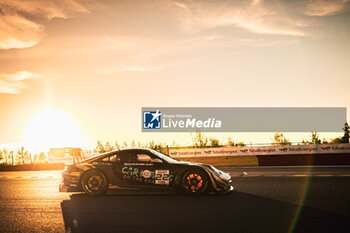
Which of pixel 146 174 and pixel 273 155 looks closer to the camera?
pixel 146 174

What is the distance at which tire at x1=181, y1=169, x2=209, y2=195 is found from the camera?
24.0ft

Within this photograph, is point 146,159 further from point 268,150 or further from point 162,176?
point 268,150

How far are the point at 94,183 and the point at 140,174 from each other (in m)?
1.25

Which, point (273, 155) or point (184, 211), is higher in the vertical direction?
point (273, 155)

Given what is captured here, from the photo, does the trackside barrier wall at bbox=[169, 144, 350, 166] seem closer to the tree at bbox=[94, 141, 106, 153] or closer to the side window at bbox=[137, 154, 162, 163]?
the tree at bbox=[94, 141, 106, 153]

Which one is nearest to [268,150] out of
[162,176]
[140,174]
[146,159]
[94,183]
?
[146,159]

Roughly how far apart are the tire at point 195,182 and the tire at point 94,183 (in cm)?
201

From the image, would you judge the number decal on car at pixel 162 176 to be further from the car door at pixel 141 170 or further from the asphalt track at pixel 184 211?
the asphalt track at pixel 184 211

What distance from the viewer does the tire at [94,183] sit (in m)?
7.75

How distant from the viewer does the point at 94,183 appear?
25.6 ft

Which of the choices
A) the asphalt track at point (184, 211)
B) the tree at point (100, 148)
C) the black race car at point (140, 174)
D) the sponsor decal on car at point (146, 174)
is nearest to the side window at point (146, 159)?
the black race car at point (140, 174)

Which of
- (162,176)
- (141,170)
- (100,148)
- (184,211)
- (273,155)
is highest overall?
(141,170)

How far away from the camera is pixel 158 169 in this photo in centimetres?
748

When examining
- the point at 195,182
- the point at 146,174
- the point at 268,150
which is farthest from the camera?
the point at 268,150
